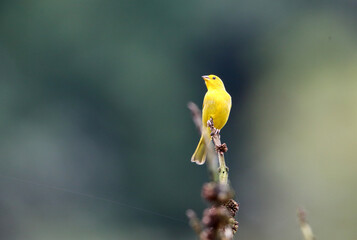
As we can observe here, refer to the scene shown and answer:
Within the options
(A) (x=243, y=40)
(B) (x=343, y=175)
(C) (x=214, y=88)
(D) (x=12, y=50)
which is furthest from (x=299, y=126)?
(C) (x=214, y=88)

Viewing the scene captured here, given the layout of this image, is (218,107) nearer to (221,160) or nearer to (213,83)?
(213,83)

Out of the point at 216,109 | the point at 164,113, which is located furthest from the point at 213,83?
the point at 164,113

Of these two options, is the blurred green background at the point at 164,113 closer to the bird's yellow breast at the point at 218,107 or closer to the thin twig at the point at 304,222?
the bird's yellow breast at the point at 218,107

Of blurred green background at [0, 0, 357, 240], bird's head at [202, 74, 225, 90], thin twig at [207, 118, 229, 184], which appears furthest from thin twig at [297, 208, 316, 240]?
blurred green background at [0, 0, 357, 240]

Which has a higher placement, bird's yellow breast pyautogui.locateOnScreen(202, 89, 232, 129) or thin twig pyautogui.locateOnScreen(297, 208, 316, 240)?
bird's yellow breast pyautogui.locateOnScreen(202, 89, 232, 129)

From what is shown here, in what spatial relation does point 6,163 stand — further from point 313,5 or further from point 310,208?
point 313,5

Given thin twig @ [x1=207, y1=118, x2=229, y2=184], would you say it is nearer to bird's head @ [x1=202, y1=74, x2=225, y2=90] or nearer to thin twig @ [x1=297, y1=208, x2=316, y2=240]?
thin twig @ [x1=297, y1=208, x2=316, y2=240]
